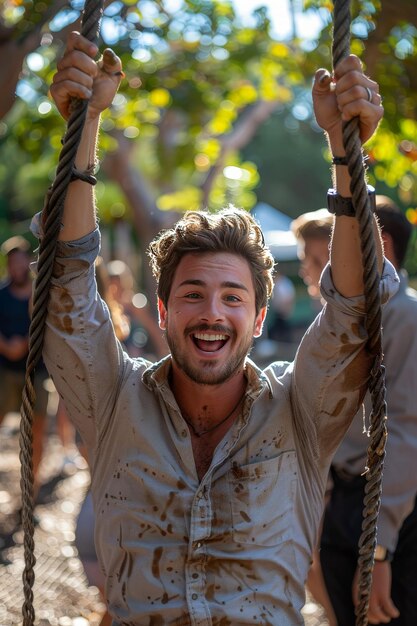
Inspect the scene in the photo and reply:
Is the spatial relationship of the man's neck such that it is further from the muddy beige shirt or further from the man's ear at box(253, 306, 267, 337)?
the man's ear at box(253, 306, 267, 337)

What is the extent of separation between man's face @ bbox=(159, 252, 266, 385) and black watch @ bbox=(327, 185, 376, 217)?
33cm

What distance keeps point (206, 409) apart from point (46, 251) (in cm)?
57

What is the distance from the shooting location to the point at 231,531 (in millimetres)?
2182

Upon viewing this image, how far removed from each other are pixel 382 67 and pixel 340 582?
261 cm

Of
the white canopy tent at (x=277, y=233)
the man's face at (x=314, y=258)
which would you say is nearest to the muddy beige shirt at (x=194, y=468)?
the man's face at (x=314, y=258)

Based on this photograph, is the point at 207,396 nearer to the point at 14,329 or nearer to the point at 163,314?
the point at 163,314

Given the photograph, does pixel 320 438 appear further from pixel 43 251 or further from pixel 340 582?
pixel 340 582

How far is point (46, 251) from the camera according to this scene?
222 centimetres

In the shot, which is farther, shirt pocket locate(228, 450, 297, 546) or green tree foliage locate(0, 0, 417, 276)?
green tree foliage locate(0, 0, 417, 276)

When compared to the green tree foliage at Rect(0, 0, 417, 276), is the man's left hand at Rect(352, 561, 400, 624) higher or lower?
lower

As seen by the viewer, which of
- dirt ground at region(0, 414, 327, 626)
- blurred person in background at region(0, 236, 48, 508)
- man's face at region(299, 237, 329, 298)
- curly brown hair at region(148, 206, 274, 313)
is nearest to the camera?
curly brown hair at region(148, 206, 274, 313)

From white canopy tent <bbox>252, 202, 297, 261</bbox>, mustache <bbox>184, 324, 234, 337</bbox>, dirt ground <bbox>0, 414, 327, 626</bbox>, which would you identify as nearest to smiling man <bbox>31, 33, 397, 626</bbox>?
mustache <bbox>184, 324, 234, 337</bbox>

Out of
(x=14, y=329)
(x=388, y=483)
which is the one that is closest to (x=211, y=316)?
(x=388, y=483)

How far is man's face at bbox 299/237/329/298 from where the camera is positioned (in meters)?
3.54
